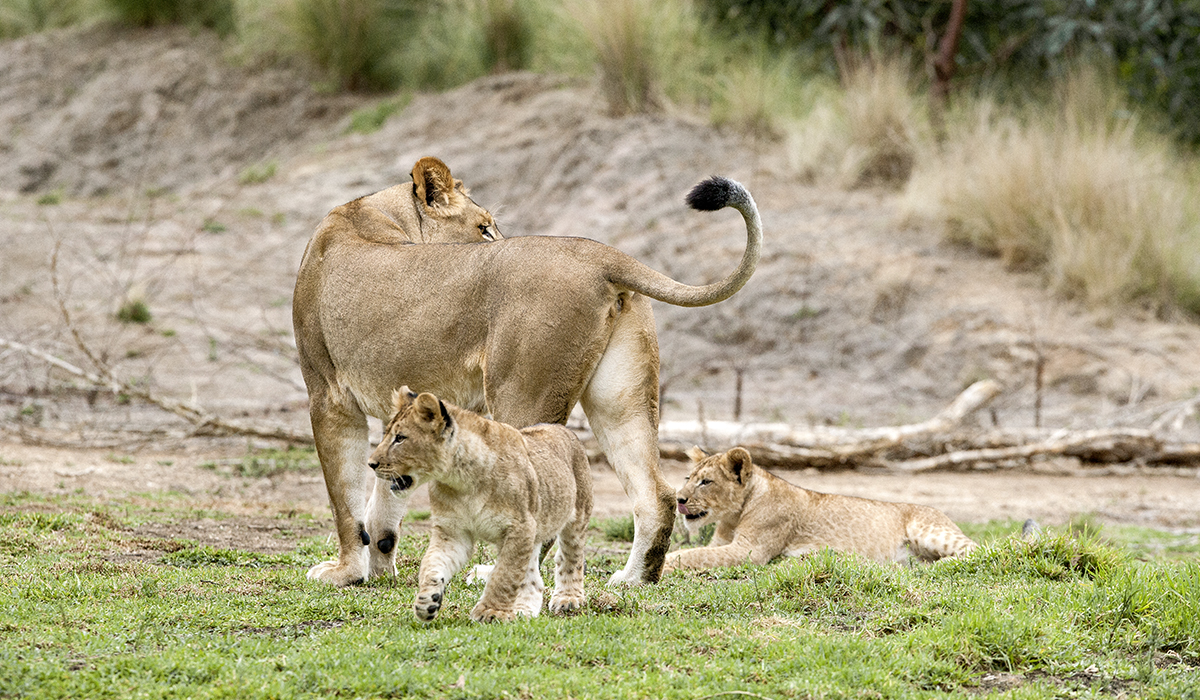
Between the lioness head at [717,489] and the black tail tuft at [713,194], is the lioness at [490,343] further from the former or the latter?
the lioness head at [717,489]

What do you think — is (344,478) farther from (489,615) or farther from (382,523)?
(489,615)

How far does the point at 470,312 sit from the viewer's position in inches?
211

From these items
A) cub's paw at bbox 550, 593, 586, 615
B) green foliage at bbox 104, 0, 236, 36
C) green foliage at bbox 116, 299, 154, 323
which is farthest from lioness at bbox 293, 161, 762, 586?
green foliage at bbox 104, 0, 236, 36

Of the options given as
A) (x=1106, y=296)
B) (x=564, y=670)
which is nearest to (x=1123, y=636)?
(x=564, y=670)

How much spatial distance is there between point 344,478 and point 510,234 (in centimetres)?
1053

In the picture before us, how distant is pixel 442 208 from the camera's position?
6.79 m

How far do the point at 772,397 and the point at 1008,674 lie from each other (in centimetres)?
891

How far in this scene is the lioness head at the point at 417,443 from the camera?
13.6 feet

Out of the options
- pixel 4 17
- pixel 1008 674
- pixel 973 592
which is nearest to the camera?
pixel 1008 674

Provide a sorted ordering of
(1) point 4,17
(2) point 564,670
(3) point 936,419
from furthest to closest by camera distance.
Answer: (1) point 4,17, (3) point 936,419, (2) point 564,670

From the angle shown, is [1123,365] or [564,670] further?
[1123,365]

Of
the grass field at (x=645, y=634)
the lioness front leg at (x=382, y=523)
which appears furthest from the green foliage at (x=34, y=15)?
the lioness front leg at (x=382, y=523)

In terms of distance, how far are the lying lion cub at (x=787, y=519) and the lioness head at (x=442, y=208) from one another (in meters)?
1.83

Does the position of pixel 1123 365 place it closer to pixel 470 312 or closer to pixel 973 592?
pixel 973 592
